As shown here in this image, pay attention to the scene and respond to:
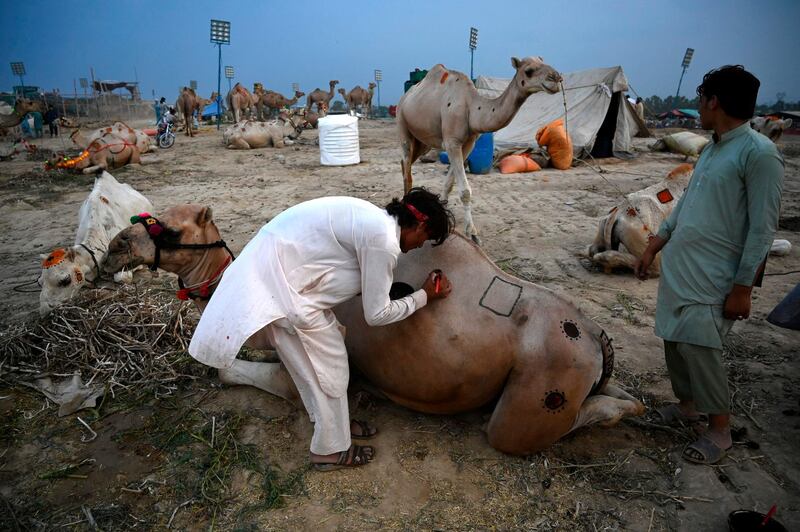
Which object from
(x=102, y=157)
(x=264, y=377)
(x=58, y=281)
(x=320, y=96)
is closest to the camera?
(x=264, y=377)

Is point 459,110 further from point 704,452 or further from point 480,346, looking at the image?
point 704,452

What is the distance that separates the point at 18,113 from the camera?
18797 mm

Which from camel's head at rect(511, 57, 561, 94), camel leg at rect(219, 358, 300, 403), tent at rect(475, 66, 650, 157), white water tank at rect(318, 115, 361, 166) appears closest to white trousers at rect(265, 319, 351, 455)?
camel leg at rect(219, 358, 300, 403)

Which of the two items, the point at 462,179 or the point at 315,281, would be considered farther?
the point at 462,179

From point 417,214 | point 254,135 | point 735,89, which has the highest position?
point 254,135

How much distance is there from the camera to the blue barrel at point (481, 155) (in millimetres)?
10789

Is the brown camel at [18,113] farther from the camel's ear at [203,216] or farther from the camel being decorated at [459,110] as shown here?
the camel's ear at [203,216]

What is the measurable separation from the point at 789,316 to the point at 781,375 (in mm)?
879

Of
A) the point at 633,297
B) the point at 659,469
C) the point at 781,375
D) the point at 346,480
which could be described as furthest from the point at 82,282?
the point at 781,375

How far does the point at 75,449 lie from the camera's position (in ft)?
9.28

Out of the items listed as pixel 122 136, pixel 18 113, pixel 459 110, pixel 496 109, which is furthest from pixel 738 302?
pixel 18 113

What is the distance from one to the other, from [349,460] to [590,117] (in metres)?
12.5

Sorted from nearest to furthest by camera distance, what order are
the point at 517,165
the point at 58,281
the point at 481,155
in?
the point at 58,281 → the point at 481,155 → the point at 517,165

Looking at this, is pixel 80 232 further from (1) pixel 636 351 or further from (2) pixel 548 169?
(2) pixel 548 169
